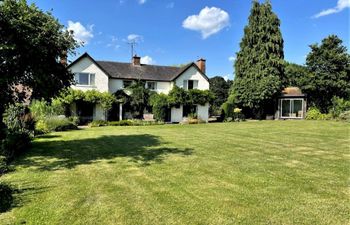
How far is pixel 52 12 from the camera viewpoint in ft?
42.2

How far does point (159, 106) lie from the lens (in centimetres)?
3228

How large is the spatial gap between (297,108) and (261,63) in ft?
23.1

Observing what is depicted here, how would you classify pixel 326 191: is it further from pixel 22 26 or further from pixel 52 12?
pixel 52 12

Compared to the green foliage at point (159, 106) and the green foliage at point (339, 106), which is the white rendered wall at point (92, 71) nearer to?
the green foliage at point (159, 106)

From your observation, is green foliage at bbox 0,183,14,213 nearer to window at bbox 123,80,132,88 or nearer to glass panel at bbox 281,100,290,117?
window at bbox 123,80,132,88

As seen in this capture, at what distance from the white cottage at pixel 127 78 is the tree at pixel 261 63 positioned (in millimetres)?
5298


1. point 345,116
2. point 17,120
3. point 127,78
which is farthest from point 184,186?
point 127,78

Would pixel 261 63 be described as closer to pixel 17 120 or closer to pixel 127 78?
pixel 127 78

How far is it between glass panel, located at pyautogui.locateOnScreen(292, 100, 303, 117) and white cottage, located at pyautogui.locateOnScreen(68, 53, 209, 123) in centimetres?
1066

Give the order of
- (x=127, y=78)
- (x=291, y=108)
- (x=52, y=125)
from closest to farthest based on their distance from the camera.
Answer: (x=52, y=125), (x=127, y=78), (x=291, y=108)

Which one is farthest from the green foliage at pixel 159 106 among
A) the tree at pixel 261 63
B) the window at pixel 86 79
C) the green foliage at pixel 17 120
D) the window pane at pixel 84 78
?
the green foliage at pixel 17 120

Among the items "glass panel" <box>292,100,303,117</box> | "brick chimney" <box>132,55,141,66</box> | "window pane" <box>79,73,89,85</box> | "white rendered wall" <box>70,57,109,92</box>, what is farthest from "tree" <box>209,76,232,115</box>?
"window pane" <box>79,73,89,85</box>

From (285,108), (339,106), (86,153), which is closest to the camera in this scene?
(86,153)

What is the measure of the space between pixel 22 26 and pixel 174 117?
24915 mm
